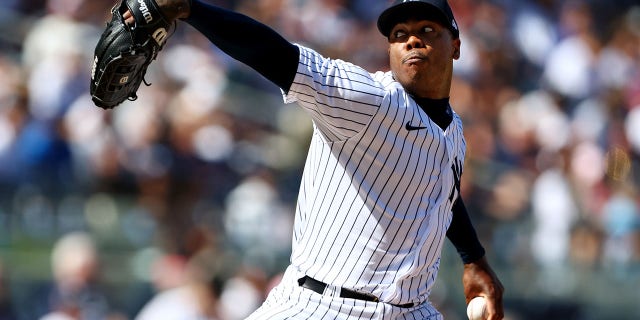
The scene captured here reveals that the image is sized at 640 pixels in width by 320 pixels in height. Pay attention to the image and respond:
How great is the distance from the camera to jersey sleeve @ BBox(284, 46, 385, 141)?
2652mm

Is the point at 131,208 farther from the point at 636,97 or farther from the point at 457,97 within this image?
the point at 636,97

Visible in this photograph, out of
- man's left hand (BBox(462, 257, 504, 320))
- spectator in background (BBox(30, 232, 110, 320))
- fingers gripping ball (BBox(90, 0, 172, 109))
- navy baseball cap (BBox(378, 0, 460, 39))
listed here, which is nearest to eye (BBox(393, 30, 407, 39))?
navy baseball cap (BBox(378, 0, 460, 39))

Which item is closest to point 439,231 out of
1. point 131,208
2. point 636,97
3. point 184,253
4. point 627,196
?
point 184,253

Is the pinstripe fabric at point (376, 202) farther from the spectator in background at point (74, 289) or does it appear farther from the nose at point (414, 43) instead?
the spectator in background at point (74, 289)

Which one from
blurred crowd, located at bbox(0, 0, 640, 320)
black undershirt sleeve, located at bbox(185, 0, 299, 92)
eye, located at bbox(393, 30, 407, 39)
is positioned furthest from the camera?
blurred crowd, located at bbox(0, 0, 640, 320)

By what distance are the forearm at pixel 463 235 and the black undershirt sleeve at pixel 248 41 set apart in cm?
123

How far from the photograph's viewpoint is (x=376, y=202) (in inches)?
118

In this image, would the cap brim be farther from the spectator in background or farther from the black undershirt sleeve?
the spectator in background

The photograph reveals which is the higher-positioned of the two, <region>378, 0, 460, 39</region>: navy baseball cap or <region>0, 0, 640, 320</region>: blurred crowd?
<region>0, 0, 640, 320</region>: blurred crowd

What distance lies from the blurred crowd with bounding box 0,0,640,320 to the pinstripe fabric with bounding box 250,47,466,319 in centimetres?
312

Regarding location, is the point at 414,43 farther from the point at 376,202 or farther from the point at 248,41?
the point at 248,41

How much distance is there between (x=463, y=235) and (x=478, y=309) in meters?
0.29

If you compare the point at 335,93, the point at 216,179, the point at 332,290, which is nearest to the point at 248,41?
the point at 335,93

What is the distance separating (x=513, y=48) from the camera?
919 centimetres
